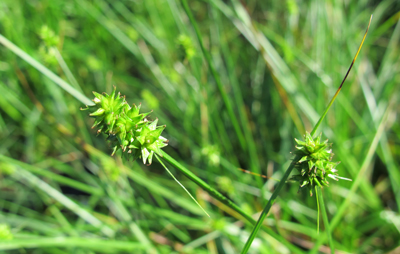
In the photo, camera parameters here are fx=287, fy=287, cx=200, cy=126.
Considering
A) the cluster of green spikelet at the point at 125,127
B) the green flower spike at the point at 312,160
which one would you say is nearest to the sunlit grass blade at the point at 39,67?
the cluster of green spikelet at the point at 125,127

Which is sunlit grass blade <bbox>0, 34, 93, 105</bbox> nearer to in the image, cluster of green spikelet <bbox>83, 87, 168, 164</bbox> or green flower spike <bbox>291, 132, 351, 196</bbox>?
cluster of green spikelet <bbox>83, 87, 168, 164</bbox>

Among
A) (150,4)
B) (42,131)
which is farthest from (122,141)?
(42,131)

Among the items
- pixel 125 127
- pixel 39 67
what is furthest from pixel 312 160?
pixel 39 67

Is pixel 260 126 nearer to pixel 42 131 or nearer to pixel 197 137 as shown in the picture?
pixel 197 137

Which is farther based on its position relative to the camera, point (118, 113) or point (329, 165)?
point (329, 165)

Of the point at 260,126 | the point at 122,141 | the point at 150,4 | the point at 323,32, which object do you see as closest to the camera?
the point at 122,141

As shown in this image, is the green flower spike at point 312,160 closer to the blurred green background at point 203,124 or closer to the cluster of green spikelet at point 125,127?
the cluster of green spikelet at point 125,127

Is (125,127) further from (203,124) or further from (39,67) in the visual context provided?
(203,124)
